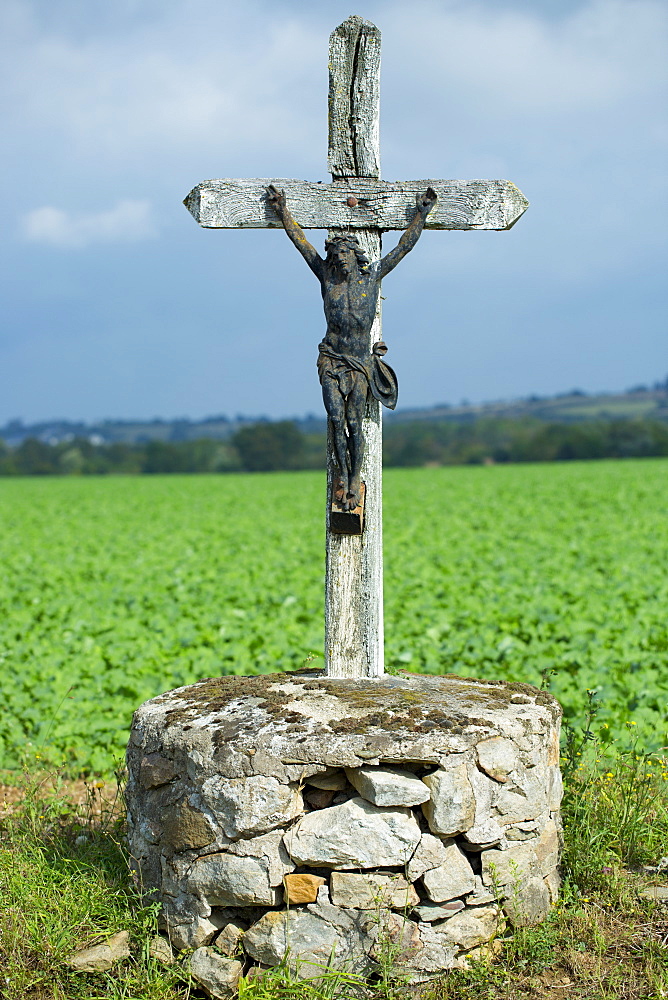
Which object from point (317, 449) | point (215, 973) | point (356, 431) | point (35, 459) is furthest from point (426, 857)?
point (35, 459)

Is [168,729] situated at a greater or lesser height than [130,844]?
greater

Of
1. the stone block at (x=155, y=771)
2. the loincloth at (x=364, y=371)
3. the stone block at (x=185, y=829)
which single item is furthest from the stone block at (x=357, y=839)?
the loincloth at (x=364, y=371)

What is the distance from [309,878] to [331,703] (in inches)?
29.9

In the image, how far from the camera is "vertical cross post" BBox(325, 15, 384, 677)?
436cm

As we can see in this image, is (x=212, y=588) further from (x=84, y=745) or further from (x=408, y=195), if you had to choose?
(x=408, y=195)

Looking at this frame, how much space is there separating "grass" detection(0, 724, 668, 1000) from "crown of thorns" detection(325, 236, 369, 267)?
288 cm

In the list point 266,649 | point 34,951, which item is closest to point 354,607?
point 34,951

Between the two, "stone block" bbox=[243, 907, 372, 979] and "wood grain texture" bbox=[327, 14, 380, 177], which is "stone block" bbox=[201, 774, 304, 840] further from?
"wood grain texture" bbox=[327, 14, 380, 177]

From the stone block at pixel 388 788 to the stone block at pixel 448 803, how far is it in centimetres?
4

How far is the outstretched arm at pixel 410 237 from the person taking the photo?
432 centimetres

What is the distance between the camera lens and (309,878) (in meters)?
3.54

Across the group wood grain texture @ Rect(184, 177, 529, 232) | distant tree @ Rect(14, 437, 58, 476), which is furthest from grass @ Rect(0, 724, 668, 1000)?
distant tree @ Rect(14, 437, 58, 476)

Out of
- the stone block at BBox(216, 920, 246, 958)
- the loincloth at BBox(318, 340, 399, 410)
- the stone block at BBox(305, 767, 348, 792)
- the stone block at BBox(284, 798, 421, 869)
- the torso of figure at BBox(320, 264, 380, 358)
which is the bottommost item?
the stone block at BBox(216, 920, 246, 958)

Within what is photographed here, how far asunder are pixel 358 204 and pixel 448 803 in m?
2.90
